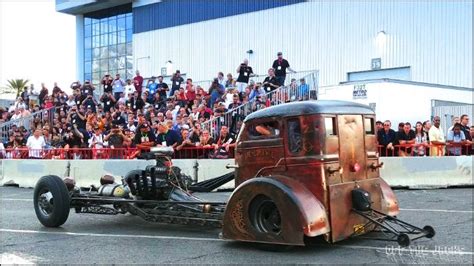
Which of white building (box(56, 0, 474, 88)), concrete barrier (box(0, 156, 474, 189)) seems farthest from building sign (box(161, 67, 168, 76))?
concrete barrier (box(0, 156, 474, 189))

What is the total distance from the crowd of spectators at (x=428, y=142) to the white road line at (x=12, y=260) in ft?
30.1

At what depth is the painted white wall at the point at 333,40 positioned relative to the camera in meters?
23.8

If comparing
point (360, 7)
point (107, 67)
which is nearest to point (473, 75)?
point (360, 7)

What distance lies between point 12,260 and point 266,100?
12.0m

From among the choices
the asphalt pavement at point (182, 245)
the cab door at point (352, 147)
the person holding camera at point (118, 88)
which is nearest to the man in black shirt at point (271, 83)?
the person holding camera at point (118, 88)

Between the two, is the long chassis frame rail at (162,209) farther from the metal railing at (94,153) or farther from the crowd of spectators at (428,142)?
the crowd of spectators at (428,142)

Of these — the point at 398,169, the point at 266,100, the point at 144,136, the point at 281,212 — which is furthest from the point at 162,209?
the point at 266,100

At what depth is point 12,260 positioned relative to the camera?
6.23 metres

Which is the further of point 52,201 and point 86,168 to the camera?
point 86,168

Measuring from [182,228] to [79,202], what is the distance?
1.63 meters

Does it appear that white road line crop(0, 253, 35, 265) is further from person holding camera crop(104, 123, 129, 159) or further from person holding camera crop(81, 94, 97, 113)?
person holding camera crop(81, 94, 97, 113)

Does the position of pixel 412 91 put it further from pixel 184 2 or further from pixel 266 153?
pixel 184 2

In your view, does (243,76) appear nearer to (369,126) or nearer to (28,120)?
(28,120)

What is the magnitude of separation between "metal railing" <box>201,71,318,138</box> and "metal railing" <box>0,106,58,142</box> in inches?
399
